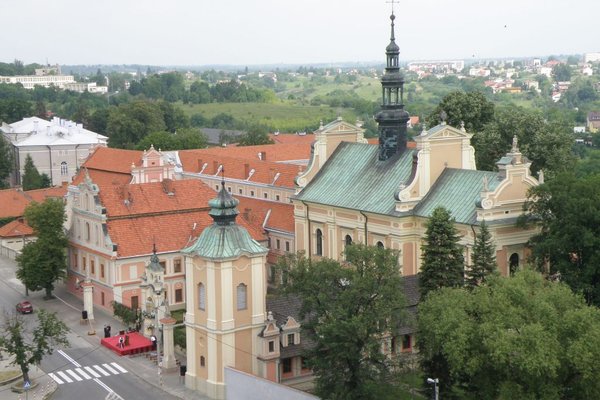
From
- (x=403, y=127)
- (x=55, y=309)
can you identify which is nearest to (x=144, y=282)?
(x=55, y=309)

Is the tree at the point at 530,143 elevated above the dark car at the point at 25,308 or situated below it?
above

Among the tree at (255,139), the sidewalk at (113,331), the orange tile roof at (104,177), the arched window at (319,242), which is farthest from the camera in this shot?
the tree at (255,139)

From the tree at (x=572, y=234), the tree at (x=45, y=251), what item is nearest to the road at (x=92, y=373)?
the tree at (x=45, y=251)

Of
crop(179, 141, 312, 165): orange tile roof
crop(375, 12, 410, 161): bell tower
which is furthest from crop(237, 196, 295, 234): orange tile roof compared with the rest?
crop(179, 141, 312, 165): orange tile roof

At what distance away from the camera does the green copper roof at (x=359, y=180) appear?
56969 millimetres

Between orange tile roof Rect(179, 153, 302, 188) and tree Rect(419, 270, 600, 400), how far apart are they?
39.7m

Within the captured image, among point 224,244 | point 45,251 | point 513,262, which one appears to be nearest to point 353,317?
point 224,244

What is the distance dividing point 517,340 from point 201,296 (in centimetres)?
1633

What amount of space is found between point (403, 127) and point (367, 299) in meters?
21.4

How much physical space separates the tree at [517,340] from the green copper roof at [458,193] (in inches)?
537

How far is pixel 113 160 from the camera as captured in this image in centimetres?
9644

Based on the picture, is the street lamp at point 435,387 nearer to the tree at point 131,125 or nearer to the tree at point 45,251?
the tree at point 45,251

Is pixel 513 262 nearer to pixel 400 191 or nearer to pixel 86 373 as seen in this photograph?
pixel 400 191

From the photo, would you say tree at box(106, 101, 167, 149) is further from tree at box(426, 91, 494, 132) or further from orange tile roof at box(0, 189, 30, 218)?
tree at box(426, 91, 494, 132)
